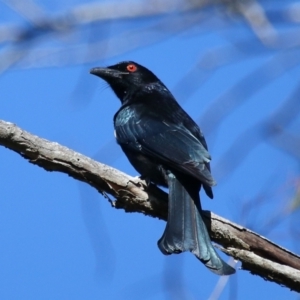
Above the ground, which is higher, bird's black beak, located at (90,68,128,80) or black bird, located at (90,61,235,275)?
bird's black beak, located at (90,68,128,80)

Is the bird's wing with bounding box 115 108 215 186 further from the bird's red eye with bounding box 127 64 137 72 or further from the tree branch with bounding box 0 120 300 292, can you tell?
the bird's red eye with bounding box 127 64 137 72

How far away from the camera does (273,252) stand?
3.65 meters

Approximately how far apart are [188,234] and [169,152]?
26.6 inches

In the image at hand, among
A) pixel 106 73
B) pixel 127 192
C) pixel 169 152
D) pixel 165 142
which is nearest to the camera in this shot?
pixel 127 192

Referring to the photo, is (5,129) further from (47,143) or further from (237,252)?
(237,252)

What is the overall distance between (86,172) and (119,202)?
0.93 feet

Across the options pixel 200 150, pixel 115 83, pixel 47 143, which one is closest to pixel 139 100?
pixel 115 83

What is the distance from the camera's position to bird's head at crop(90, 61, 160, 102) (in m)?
5.58

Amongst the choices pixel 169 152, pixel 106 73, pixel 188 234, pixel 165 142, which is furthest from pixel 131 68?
pixel 188 234

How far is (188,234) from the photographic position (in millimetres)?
3791

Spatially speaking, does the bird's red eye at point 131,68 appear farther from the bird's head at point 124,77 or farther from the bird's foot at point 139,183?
the bird's foot at point 139,183

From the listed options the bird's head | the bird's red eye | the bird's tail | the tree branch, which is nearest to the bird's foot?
the tree branch

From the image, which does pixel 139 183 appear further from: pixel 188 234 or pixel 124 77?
pixel 124 77

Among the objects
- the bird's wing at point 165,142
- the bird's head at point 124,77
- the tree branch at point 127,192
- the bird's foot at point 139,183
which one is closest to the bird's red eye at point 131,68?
the bird's head at point 124,77
